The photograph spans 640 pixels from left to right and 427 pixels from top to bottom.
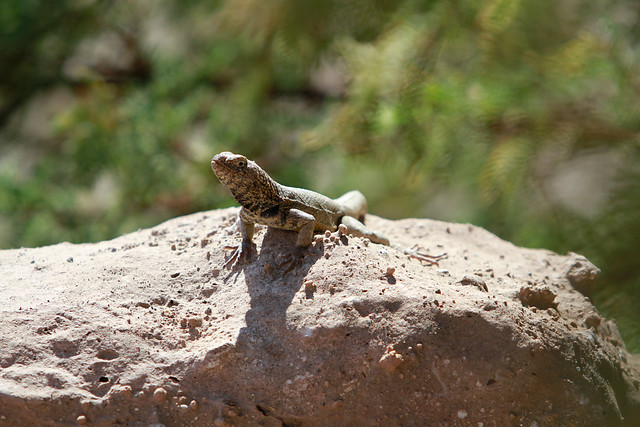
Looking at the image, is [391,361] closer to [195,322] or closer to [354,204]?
[195,322]

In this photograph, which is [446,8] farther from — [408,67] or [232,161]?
[232,161]

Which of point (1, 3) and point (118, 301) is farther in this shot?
point (1, 3)

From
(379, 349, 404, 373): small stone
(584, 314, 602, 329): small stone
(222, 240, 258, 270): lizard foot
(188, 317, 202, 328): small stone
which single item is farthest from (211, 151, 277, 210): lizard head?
(584, 314, 602, 329): small stone

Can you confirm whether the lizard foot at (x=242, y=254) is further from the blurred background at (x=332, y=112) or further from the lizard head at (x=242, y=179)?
the blurred background at (x=332, y=112)

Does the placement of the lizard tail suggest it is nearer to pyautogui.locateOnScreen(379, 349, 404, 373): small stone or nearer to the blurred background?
the blurred background

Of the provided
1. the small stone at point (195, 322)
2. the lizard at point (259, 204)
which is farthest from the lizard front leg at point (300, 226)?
the small stone at point (195, 322)

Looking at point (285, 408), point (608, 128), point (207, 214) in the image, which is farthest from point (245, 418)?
point (608, 128)
